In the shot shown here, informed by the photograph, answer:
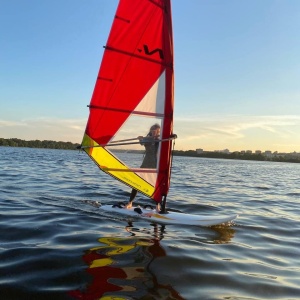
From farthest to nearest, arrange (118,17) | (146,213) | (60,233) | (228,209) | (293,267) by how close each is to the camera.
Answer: (228,209), (146,213), (118,17), (60,233), (293,267)

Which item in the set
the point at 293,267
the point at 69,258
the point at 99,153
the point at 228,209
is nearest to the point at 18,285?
the point at 69,258

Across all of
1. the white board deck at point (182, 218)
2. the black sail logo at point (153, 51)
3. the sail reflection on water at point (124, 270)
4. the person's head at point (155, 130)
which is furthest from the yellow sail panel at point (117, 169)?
the black sail logo at point (153, 51)

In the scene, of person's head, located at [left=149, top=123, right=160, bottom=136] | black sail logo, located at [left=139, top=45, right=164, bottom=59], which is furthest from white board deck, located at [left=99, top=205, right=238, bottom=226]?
black sail logo, located at [left=139, top=45, right=164, bottom=59]

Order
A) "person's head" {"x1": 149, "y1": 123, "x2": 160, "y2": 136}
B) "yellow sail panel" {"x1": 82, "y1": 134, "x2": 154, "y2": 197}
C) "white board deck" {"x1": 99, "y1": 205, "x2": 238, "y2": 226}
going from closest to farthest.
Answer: "white board deck" {"x1": 99, "y1": 205, "x2": 238, "y2": 226} < "person's head" {"x1": 149, "y1": 123, "x2": 160, "y2": 136} < "yellow sail panel" {"x1": 82, "y1": 134, "x2": 154, "y2": 197}

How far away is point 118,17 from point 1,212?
5.77 m

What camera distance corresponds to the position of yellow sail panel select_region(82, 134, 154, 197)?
947 cm

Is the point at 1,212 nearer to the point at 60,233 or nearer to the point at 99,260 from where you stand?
the point at 60,233

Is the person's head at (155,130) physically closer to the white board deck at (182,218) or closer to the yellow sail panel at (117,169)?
the yellow sail panel at (117,169)

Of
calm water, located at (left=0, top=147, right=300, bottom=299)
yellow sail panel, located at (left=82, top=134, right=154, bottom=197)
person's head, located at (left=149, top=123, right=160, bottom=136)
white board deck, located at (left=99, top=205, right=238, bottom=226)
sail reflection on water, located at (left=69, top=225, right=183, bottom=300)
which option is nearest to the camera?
sail reflection on water, located at (left=69, top=225, right=183, bottom=300)

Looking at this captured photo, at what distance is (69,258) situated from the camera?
583cm

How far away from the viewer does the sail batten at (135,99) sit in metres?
9.02

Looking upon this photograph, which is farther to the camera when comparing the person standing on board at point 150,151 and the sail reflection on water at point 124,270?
the person standing on board at point 150,151

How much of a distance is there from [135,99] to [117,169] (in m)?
1.91

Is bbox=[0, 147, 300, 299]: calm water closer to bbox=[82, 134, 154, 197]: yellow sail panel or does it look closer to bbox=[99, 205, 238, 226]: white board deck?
bbox=[99, 205, 238, 226]: white board deck
